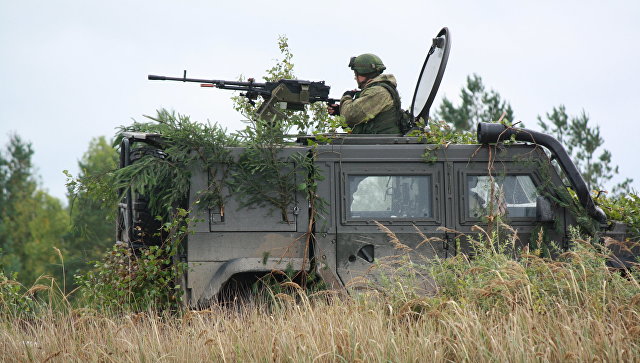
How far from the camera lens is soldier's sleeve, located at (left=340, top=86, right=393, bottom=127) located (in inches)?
315

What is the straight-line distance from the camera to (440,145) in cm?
A: 717

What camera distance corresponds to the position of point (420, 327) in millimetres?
5805

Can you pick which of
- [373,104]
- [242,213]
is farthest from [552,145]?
[242,213]

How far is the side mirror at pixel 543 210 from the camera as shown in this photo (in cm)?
703

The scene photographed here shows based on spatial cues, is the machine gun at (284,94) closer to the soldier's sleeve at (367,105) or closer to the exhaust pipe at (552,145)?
the soldier's sleeve at (367,105)

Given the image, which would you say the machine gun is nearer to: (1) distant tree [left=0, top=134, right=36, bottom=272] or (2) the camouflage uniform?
(2) the camouflage uniform

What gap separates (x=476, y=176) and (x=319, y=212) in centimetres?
136

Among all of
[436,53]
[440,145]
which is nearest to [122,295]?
[440,145]

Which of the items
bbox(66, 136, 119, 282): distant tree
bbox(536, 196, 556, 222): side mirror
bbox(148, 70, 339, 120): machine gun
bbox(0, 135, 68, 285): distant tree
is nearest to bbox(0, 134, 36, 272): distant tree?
bbox(0, 135, 68, 285): distant tree

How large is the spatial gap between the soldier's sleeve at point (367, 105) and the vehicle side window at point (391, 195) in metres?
1.05

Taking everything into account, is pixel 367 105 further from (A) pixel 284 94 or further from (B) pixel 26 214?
(B) pixel 26 214

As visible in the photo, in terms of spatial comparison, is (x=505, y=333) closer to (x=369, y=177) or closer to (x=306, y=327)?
(x=306, y=327)

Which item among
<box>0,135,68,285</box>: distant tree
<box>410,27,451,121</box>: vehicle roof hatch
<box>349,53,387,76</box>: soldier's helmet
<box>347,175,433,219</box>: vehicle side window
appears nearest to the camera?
<box>347,175,433,219</box>: vehicle side window

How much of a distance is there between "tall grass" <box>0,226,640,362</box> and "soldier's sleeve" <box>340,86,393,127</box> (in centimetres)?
199
